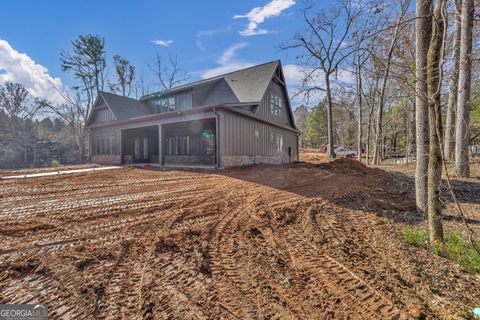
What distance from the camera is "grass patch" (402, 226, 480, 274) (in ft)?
8.12

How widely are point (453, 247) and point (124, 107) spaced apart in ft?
65.8

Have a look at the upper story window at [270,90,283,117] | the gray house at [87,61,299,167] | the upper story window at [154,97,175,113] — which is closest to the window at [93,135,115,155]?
the gray house at [87,61,299,167]

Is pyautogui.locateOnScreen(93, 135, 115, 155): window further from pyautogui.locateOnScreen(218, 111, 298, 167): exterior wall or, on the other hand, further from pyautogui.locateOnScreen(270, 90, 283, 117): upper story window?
pyautogui.locateOnScreen(270, 90, 283, 117): upper story window

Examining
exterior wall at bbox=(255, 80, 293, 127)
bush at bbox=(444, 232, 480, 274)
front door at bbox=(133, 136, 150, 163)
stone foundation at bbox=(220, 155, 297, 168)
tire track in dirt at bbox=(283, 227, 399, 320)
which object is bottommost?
bush at bbox=(444, 232, 480, 274)

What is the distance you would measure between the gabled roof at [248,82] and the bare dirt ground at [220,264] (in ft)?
34.4

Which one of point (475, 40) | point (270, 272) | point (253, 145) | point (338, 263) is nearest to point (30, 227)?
point (270, 272)

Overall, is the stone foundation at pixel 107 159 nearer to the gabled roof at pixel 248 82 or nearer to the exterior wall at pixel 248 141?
the gabled roof at pixel 248 82

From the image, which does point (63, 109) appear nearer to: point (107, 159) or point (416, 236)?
point (107, 159)

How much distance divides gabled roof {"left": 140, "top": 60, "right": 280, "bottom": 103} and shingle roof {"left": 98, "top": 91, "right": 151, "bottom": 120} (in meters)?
3.20

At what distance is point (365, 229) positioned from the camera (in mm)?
3506

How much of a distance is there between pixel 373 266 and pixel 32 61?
34105mm

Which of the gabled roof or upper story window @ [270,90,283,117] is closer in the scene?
the gabled roof

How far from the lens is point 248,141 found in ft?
41.4

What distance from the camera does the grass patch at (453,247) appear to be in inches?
97.4
